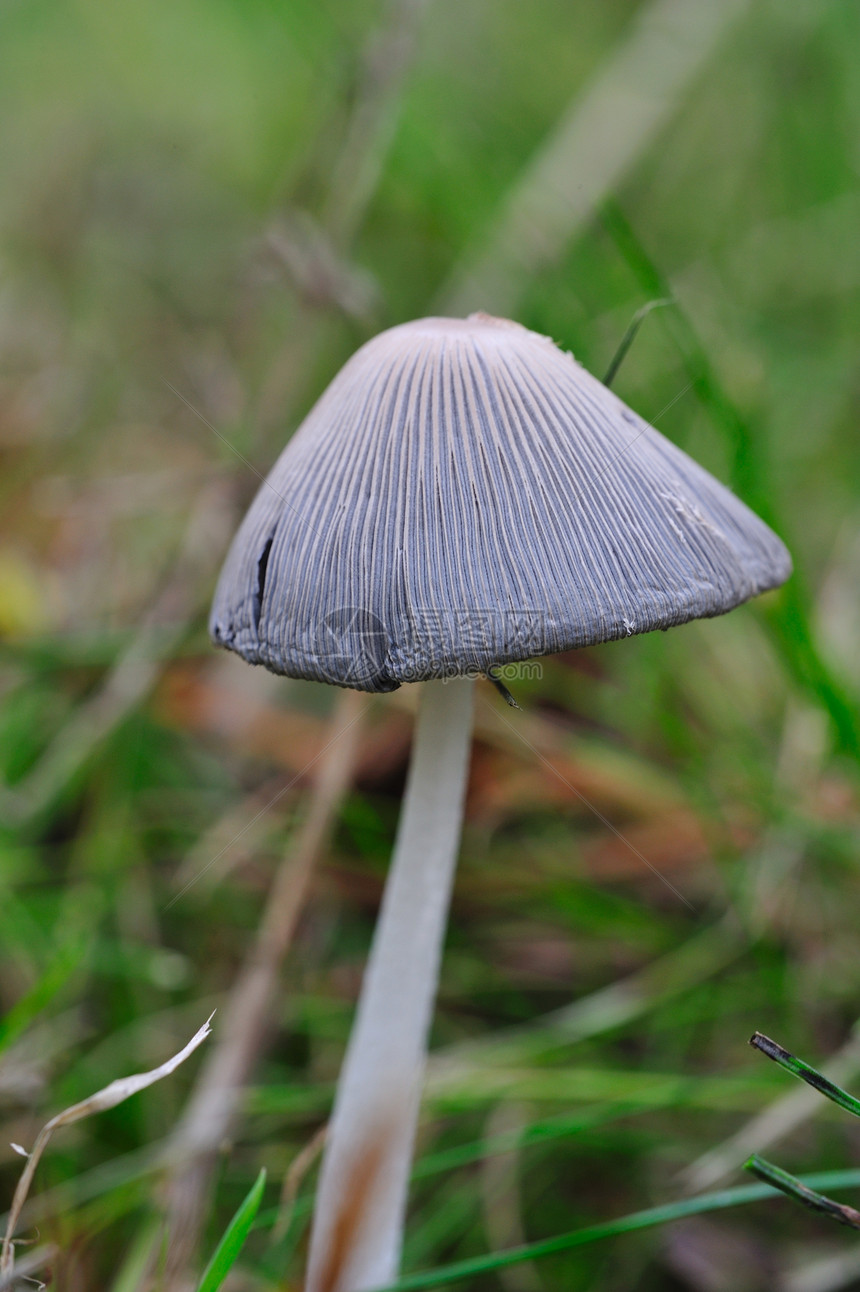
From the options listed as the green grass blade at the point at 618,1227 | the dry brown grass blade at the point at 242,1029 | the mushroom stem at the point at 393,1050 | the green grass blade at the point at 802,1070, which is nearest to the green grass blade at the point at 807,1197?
the green grass blade at the point at 802,1070

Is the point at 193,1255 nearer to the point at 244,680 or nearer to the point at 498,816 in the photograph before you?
the point at 498,816

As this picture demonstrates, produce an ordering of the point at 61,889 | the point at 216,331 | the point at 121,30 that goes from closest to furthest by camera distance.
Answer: the point at 61,889
the point at 216,331
the point at 121,30

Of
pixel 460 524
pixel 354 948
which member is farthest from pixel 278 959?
pixel 460 524

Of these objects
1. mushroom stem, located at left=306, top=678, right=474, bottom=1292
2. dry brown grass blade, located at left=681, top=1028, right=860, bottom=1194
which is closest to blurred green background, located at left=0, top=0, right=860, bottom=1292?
dry brown grass blade, located at left=681, top=1028, right=860, bottom=1194

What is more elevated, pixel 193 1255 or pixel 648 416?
pixel 648 416

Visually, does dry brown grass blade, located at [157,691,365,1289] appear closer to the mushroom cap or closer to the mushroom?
the mushroom

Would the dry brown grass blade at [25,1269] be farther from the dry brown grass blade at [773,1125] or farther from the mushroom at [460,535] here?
the dry brown grass blade at [773,1125]
